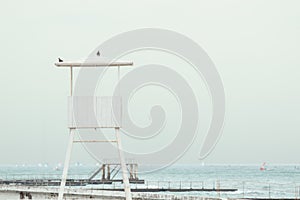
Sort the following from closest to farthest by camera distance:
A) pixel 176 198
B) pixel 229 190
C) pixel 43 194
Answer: pixel 176 198, pixel 43 194, pixel 229 190

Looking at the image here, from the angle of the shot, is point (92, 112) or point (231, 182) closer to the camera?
point (92, 112)

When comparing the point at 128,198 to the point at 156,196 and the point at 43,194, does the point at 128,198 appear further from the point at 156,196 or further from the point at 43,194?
the point at 43,194

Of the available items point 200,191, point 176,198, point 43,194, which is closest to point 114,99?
point 176,198

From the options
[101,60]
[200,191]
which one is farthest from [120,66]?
[200,191]

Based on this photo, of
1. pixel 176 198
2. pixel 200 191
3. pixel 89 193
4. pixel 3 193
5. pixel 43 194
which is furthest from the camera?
pixel 200 191

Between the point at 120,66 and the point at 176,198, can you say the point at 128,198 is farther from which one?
the point at 176,198

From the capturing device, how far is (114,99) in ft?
61.6

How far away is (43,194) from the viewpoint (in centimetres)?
3631

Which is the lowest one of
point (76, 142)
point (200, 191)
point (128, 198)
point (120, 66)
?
point (128, 198)

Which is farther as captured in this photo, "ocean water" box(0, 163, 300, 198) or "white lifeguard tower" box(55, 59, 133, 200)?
"ocean water" box(0, 163, 300, 198)

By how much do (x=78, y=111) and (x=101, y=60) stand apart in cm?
145

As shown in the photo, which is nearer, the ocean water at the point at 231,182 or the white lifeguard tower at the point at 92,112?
the white lifeguard tower at the point at 92,112

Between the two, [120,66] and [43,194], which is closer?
[120,66]

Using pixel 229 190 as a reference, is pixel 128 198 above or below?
below
